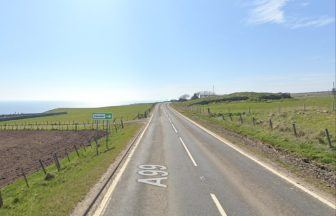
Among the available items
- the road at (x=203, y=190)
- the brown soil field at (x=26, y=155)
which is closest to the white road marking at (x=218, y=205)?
the road at (x=203, y=190)

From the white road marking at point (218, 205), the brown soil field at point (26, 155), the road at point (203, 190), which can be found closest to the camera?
the white road marking at point (218, 205)

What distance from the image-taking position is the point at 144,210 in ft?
36.1

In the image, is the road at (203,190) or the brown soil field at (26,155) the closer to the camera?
the road at (203,190)

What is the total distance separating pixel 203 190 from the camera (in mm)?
13391

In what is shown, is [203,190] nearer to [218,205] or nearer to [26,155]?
[218,205]

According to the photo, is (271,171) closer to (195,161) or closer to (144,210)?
(195,161)

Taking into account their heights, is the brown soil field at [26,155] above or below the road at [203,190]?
below

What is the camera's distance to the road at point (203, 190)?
11016 millimetres

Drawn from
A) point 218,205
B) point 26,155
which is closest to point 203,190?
point 218,205

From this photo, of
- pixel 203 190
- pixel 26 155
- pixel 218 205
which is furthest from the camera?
pixel 26 155

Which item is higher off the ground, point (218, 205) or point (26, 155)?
point (218, 205)

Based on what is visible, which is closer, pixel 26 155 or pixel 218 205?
pixel 218 205

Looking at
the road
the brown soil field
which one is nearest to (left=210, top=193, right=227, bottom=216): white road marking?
the road

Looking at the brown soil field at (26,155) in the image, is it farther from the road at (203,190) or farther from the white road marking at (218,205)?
the white road marking at (218,205)
